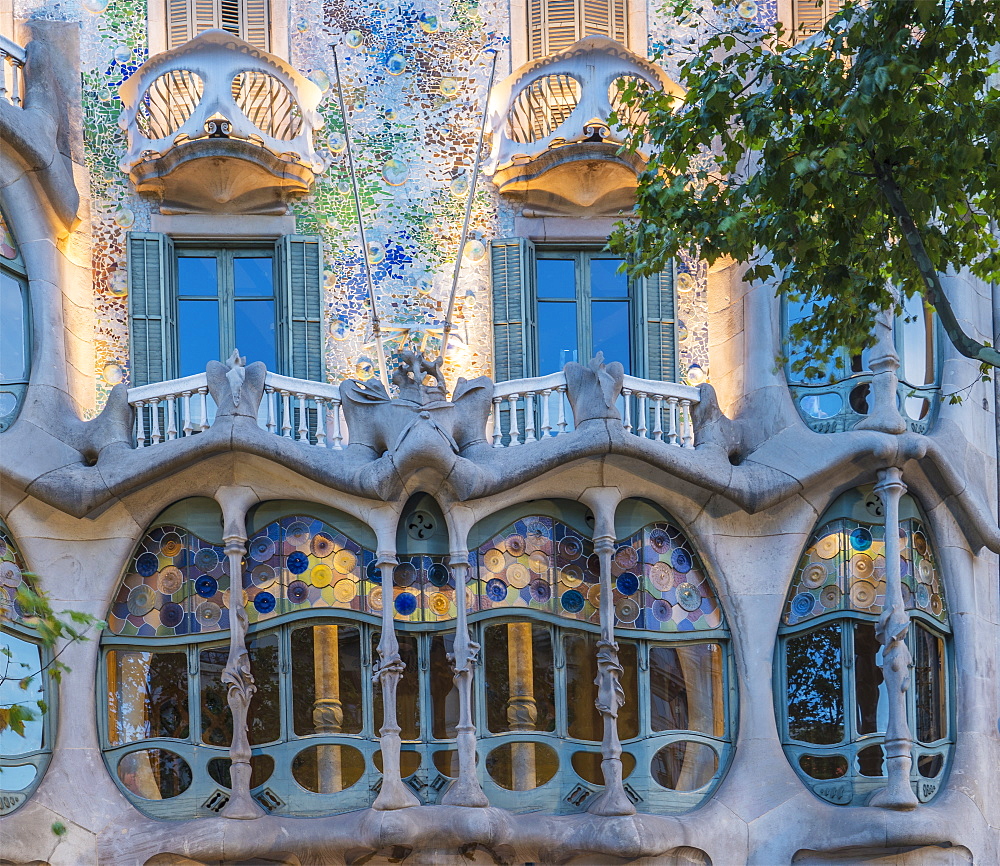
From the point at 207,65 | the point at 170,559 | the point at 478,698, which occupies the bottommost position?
the point at 478,698

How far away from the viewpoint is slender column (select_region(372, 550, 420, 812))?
692 inches

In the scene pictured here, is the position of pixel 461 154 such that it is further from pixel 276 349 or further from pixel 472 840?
pixel 472 840

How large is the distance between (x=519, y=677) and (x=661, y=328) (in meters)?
3.75

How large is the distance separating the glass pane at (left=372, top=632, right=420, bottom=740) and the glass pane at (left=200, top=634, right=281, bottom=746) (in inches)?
33.9

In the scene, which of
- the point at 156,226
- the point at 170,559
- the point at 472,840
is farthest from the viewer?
the point at 156,226

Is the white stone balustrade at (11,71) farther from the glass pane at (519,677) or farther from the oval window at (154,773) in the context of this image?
the glass pane at (519,677)

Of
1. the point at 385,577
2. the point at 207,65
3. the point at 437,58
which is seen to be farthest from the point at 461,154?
the point at 385,577

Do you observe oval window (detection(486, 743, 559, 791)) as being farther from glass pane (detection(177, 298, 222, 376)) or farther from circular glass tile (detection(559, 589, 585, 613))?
glass pane (detection(177, 298, 222, 376))

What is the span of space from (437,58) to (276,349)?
3306mm

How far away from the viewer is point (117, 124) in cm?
2005

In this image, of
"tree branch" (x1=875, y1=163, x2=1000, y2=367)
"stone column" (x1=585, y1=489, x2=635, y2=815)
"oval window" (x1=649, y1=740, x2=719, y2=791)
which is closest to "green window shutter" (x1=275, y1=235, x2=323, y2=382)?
"stone column" (x1=585, y1=489, x2=635, y2=815)

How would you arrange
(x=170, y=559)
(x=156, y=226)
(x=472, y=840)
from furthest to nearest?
(x=156, y=226) → (x=170, y=559) → (x=472, y=840)

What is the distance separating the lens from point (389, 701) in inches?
703

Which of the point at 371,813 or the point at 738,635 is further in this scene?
the point at 738,635
